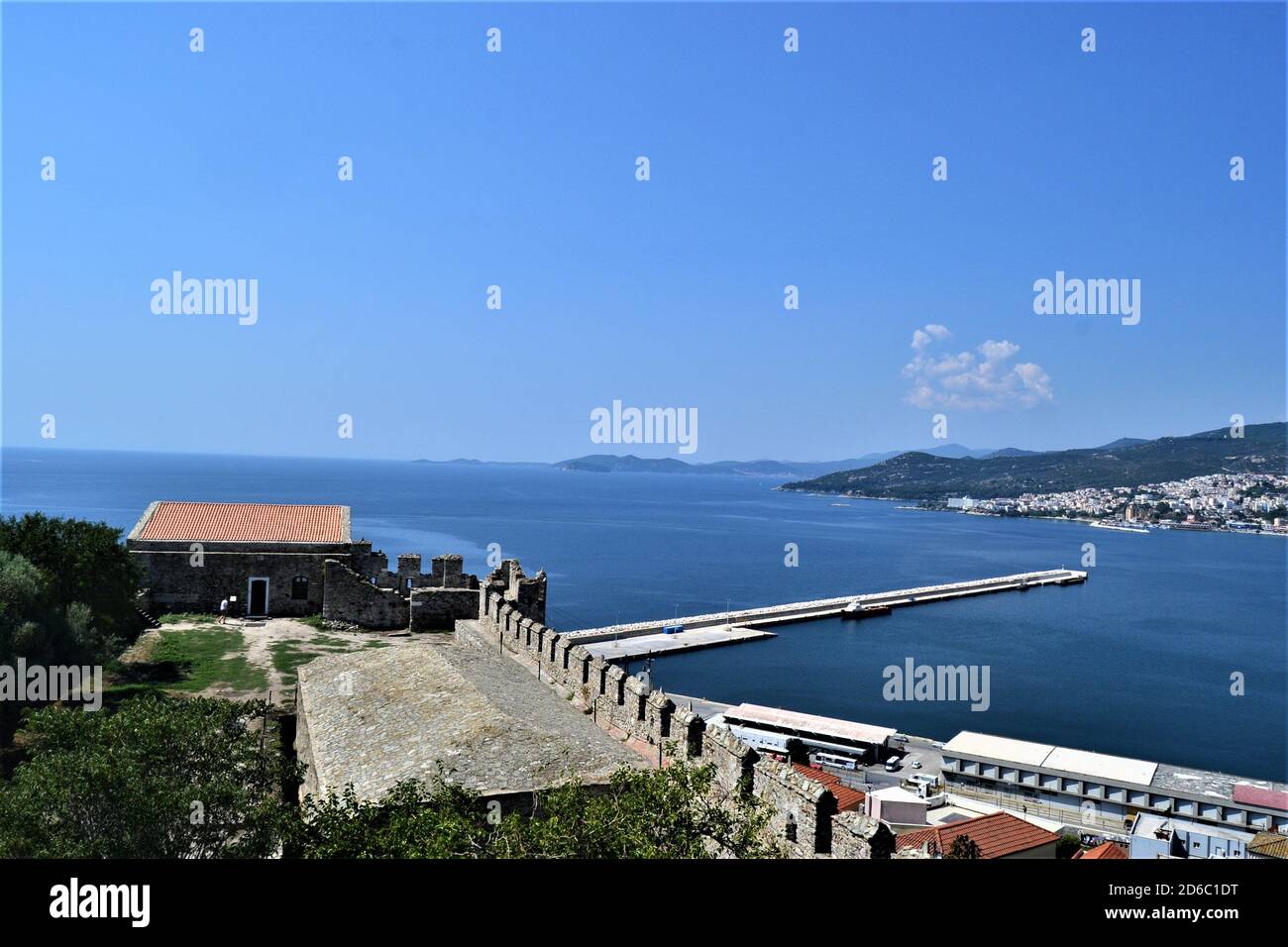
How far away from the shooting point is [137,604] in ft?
88.6

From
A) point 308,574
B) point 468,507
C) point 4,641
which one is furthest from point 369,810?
point 468,507

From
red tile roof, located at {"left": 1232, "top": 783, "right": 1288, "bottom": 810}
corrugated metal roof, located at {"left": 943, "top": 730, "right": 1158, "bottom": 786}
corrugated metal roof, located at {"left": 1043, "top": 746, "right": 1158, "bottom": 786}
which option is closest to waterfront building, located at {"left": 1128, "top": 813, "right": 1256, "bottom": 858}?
red tile roof, located at {"left": 1232, "top": 783, "right": 1288, "bottom": 810}

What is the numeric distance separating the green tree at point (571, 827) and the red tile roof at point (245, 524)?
19.9 metres

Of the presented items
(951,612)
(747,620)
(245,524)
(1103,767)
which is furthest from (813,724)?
(951,612)

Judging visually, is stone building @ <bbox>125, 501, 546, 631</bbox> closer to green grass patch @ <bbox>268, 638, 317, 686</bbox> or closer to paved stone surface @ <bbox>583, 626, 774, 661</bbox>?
green grass patch @ <bbox>268, 638, 317, 686</bbox>

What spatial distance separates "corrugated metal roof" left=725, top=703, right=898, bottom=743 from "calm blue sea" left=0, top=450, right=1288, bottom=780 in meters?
7.94

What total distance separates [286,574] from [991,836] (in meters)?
21.5

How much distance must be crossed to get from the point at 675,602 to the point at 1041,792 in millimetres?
54268

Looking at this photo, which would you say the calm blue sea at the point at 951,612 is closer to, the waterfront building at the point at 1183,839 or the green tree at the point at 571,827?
the waterfront building at the point at 1183,839

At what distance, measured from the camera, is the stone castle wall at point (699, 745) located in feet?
32.2
